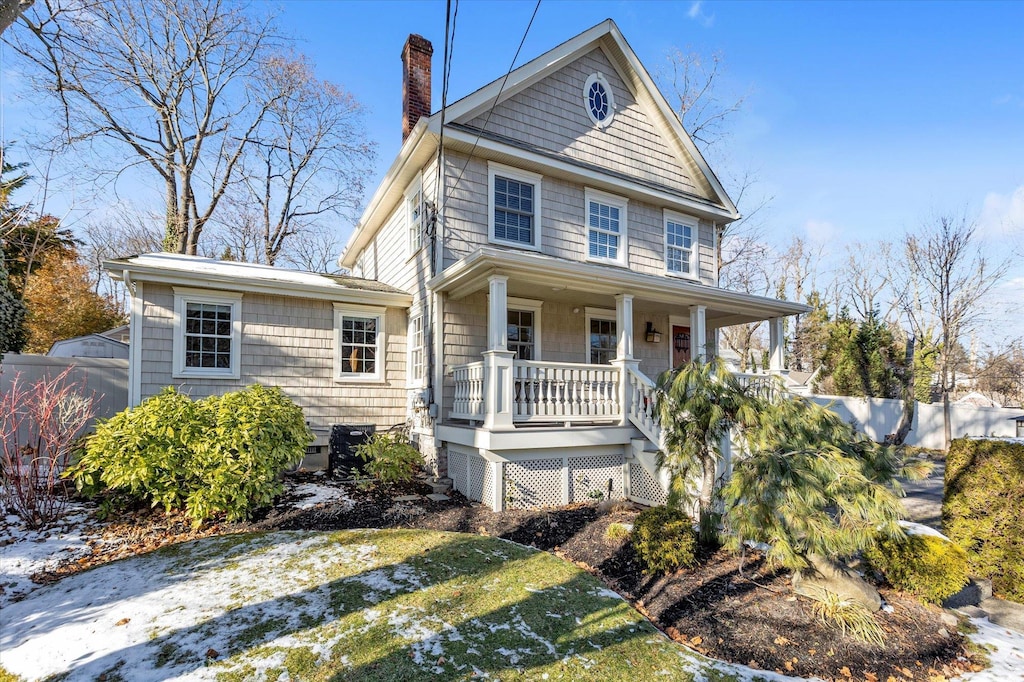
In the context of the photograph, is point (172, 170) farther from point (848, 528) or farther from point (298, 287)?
point (848, 528)

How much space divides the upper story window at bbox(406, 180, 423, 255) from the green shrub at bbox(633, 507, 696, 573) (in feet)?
22.0

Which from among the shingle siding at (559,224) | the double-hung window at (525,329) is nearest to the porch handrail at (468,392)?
the double-hung window at (525,329)

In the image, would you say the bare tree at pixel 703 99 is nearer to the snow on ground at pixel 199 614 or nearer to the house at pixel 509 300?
the house at pixel 509 300

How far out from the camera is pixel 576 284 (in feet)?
26.2

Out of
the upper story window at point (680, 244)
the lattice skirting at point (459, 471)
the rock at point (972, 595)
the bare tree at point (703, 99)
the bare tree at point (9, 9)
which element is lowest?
the rock at point (972, 595)

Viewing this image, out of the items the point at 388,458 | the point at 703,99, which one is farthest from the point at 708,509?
the point at 703,99

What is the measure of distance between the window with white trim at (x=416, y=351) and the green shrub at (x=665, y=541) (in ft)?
17.4

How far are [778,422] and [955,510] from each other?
286cm

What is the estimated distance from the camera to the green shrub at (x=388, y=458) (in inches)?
305

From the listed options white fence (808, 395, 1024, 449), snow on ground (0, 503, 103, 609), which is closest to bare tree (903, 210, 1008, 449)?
white fence (808, 395, 1024, 449)

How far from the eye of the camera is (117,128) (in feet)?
56.5

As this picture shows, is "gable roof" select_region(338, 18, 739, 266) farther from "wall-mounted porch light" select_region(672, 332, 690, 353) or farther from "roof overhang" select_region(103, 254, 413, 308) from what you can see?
"wall-mounted porch light" select_region(672, 332, 690, 353)

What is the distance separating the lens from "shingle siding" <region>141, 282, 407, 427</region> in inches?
340

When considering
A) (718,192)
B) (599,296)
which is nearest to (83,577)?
(599,296)
